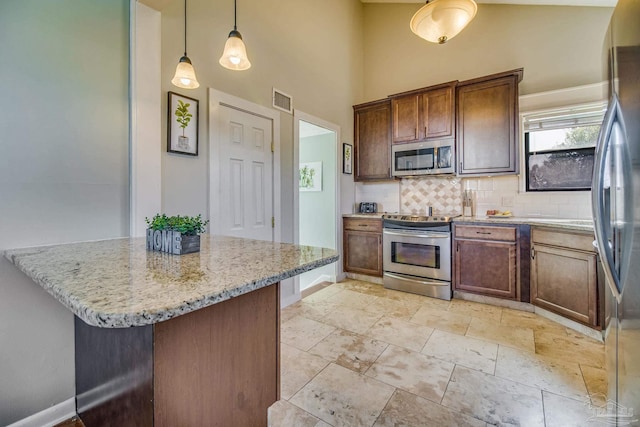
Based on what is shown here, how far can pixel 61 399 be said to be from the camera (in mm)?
1528

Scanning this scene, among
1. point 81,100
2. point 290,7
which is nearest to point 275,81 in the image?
point 290,7

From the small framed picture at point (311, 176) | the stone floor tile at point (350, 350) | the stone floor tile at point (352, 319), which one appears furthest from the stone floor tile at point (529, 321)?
the small framed picture at point (311, 176)

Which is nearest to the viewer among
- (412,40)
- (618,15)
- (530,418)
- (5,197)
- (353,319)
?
(618,15)

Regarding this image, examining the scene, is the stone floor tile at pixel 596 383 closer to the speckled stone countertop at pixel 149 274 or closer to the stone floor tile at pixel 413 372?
the stone floor tile at pixel 413 372

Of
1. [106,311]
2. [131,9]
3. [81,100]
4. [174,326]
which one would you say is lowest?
[174,326]

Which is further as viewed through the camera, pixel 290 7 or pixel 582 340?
pixel 290 7

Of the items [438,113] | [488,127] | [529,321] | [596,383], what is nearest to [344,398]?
[596,383]

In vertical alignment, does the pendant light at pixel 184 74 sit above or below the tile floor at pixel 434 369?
above

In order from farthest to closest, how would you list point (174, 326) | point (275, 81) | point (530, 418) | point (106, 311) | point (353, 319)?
point (275, 81) → point (353, 319) → point (530, 418) → point (174, 326) → point (106, 311)

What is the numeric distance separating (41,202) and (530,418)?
282 centimetres

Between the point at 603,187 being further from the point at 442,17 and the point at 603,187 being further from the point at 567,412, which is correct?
the point at 442,17

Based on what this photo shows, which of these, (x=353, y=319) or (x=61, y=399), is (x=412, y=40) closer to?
(x=353, y=319)

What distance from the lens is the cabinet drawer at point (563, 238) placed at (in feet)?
7.61

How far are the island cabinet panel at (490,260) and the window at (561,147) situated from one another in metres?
0.81
